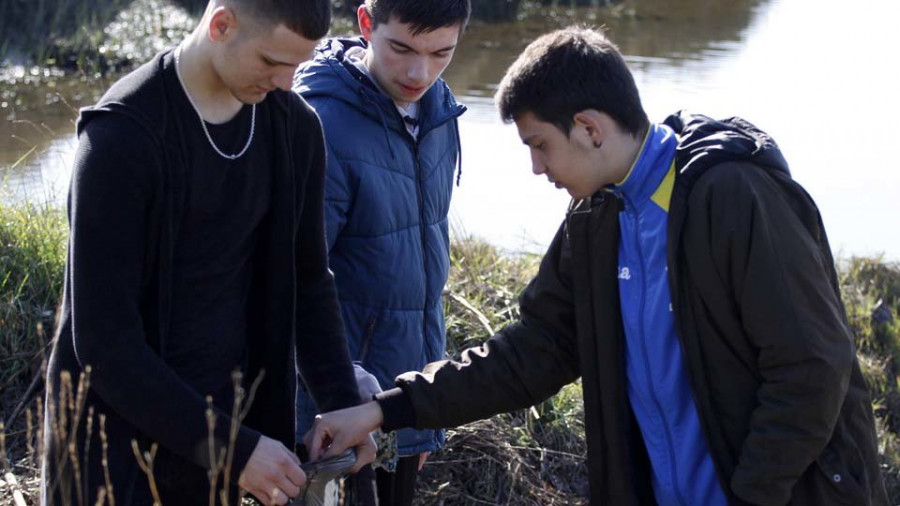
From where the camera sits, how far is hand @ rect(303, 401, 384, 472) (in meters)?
2.87

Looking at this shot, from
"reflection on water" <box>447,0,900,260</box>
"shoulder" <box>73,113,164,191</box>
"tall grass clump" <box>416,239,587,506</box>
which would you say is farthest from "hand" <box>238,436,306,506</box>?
"reflection on water" <box>447,0,900,260</box>

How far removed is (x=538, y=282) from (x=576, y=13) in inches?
461

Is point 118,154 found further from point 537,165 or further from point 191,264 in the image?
point 537,165

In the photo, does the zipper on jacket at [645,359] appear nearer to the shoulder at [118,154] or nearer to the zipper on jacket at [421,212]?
the zipper on jacket at [421,212]

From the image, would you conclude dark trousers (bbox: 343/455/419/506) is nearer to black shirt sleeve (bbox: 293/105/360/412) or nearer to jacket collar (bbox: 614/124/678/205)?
black shirt sleeve (bbox: 293/105/360/412)

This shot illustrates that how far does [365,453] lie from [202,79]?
0.98 m

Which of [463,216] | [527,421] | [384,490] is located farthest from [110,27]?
[384,490]

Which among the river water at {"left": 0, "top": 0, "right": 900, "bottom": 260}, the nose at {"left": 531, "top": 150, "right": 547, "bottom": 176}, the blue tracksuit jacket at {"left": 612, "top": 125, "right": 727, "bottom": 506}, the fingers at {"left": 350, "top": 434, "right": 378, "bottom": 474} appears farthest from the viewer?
the river water at {"left": 0, "top": 0, "right": 900, "bottom": 260}

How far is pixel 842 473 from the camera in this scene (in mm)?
2533

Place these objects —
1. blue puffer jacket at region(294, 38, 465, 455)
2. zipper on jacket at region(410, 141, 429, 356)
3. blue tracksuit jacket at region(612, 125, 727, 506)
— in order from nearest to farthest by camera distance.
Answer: blue tracksuit jacket at region(612, 125, 727, 506) < blue puffer jacket at region(294, 38, 465, 455) < zipper on jacket at region(410, 141, 429, 356)

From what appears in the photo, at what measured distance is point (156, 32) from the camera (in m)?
10.7

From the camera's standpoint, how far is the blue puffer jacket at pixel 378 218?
10.4 feet

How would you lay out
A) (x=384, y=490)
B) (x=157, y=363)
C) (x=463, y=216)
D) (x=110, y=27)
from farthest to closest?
1. (x=110, y=27)
2. (x=463, y=216)
3. (x=384, y=490)
4. (x=157, y=363)

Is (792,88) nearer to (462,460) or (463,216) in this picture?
(463,216)
